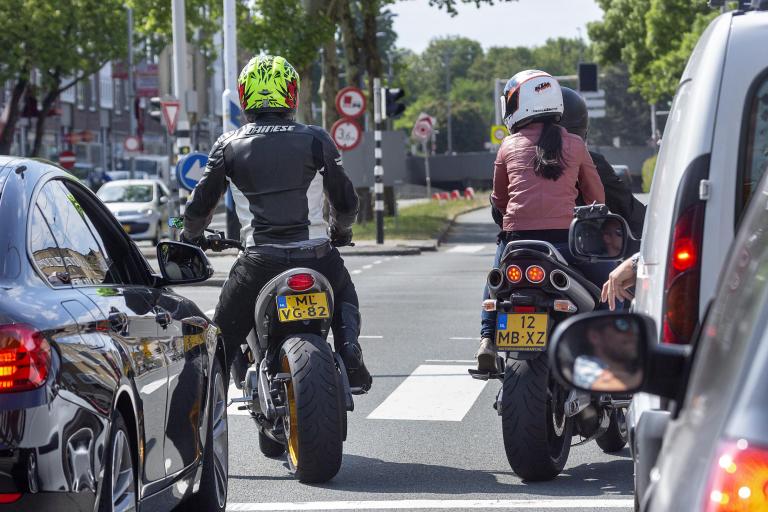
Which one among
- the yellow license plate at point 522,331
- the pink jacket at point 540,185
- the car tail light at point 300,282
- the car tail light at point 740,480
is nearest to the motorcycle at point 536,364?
the yellow license plate at point 522,331

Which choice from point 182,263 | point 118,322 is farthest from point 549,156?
point 118,322

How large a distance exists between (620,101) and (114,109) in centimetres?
6543

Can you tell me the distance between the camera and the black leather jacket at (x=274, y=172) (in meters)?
6.95

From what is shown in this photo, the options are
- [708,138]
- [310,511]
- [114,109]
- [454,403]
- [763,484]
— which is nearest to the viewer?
[763,484]

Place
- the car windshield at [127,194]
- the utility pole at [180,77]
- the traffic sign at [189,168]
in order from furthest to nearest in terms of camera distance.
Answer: the car windshield at [127,194]
the utility pole at [180,77]
the traffic sign at [189,168]

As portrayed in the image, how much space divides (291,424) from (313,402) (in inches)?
9.1

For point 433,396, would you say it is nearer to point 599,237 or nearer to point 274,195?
point 274,195

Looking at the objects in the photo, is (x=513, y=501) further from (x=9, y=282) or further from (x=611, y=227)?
(x=9, y=282)

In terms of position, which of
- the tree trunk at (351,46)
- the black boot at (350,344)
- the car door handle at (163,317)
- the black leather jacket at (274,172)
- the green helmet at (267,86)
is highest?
the tree trunk at (351,46)

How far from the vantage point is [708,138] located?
4.69 m


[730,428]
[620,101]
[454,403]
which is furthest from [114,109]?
[730,428]

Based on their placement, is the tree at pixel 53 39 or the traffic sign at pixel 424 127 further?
the tree at pixel 53 39

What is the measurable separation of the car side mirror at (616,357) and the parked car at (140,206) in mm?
30565

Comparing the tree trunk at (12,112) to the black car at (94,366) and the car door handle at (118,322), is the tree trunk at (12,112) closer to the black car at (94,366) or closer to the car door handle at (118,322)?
the black car at (94,366)
